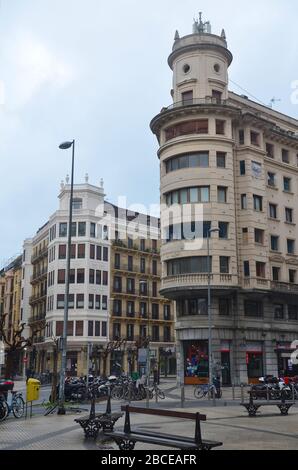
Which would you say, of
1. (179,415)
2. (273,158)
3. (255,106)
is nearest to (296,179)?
(273,158)

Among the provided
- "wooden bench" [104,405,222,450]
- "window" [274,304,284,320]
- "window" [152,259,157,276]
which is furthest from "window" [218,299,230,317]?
"window" [152,259,157,276]

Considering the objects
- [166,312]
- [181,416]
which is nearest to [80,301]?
[166,312]

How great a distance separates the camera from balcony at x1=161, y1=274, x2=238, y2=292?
3919 cm

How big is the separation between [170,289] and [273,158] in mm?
15194

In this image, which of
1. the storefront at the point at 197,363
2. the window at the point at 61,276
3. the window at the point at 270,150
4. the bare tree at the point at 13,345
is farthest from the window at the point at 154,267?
the bare tree at the point at 13,345

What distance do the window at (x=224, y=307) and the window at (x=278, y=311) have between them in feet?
16.4

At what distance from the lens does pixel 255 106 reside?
49156 millimetres

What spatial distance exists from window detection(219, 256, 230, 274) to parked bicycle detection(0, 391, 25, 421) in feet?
76.7

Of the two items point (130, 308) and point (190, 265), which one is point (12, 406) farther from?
point (130, 308)

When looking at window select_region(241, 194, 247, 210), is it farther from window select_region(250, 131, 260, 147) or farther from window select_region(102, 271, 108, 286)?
window select_region(102, 271, 108, 286)

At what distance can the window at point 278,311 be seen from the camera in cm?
4406

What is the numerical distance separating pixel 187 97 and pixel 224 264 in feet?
45.7
